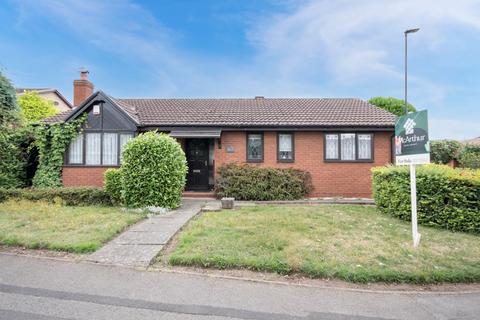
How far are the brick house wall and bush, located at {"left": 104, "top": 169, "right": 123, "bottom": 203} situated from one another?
331 cm

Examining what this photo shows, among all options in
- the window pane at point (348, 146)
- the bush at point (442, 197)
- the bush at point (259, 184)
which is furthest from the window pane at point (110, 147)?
the bush at point (442, 197)

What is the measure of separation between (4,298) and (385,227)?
7.89 m

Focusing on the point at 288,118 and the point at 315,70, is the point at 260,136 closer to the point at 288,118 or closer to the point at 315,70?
the point at 288,118

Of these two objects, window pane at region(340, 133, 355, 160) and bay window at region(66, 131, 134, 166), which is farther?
window pane at region(340, 133, 355, 160)

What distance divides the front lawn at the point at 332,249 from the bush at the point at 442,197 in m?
0.42

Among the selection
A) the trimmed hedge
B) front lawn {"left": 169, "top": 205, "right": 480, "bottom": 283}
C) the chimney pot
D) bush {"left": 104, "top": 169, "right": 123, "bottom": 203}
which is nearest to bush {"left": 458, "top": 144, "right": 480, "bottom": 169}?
front lawn {"left": 169, "top": 205, "right": 480, "bottom": 283}

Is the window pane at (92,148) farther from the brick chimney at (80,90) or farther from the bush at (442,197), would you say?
the bush at (442,197)

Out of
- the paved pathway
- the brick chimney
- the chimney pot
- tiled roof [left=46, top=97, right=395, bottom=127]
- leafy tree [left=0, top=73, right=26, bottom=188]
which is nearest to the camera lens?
the paved pathway

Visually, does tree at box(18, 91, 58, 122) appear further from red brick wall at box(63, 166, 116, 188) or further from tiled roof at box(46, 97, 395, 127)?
red brick wall at box(63, 166, 116, 188)

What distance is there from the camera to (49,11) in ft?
43.0

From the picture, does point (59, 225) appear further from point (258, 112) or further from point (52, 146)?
point (258, 112)

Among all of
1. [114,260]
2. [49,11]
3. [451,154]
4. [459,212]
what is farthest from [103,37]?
[451,154]

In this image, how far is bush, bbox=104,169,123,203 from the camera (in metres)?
10.5

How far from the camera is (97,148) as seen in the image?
13.6 m
